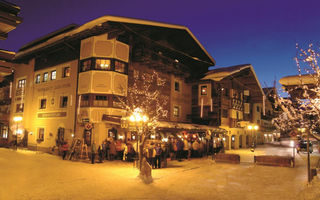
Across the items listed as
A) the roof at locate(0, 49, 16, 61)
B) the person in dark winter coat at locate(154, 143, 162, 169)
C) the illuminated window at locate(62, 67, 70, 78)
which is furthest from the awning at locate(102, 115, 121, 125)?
the roof at locate(0, 49, 16, 61)

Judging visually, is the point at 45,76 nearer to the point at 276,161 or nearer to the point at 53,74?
the point at 53,74

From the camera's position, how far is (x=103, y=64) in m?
21.5

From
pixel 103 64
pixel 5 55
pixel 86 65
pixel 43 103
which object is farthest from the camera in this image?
pixel 43 103

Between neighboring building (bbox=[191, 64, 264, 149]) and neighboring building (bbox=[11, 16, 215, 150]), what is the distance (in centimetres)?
246

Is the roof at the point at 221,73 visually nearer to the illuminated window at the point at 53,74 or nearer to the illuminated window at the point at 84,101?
the illuminated window at the point at 84,101

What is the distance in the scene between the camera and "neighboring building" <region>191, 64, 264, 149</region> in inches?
1222

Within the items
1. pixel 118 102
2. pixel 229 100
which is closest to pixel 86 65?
pixel 118 102

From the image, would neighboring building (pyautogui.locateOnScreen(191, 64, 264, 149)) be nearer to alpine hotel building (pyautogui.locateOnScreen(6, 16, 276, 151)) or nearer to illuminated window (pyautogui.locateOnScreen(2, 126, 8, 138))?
alpine hotel building (pyautogui.locateOnScreen(6, 16, 276, 151))

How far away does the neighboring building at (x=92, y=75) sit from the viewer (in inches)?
831

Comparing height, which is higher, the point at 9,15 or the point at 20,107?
the point at 20,107

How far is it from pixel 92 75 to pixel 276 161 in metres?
15.7

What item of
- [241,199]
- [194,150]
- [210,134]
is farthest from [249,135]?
[241,199]

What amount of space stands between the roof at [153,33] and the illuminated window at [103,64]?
8.26ft

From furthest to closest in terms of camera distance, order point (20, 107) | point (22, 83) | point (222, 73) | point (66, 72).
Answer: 1. point (222, 73)
2. point (22, 83)
3. point (20, 107)
4. point (66, 72)
